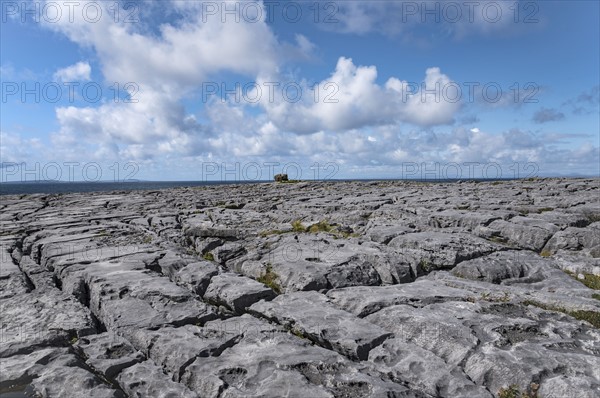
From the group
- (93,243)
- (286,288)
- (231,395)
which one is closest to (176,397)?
(231,395)

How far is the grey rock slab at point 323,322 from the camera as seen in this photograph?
1060cm

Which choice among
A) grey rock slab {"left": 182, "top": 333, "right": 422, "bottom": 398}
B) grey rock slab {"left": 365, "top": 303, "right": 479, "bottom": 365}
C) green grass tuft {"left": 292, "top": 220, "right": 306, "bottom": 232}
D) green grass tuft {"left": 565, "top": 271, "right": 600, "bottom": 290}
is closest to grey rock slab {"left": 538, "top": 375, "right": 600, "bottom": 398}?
grey rock slab {"left": 365, "top": 303, "right": 479, "bottom": 365}

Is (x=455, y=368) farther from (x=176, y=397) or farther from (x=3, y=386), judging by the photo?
Answer: (x=3, y=386)

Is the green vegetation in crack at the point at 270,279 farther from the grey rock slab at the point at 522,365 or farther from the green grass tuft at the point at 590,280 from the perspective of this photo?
the green grass tuft at the point at 590,280

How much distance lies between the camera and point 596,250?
1908cm

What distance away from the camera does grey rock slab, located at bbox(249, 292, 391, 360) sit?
10602mm

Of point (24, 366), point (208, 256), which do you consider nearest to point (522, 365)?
point (24, 366)

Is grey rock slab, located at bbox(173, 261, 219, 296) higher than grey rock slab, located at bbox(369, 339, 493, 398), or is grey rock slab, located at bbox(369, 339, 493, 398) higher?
grey rock slab, located at bbox(173, 261, 219, 296)

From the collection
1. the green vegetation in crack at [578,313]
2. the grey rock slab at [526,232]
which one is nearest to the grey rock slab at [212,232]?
the grey rock slab at [526,232]

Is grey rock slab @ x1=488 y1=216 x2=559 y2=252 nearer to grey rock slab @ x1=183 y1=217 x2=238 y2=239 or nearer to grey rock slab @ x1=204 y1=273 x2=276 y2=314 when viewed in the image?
grey rock slab @ x1=204 y1=273 x2=276 y2=314

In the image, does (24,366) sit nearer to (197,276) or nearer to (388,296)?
(197,276)

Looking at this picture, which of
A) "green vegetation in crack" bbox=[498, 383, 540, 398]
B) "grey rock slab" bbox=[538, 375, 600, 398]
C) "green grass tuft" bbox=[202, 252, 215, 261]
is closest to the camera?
"grey rock slab" bbox=[538, 375, 600, 398]

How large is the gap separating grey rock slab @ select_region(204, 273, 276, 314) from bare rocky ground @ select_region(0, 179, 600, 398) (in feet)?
0.19

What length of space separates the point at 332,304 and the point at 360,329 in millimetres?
2226
